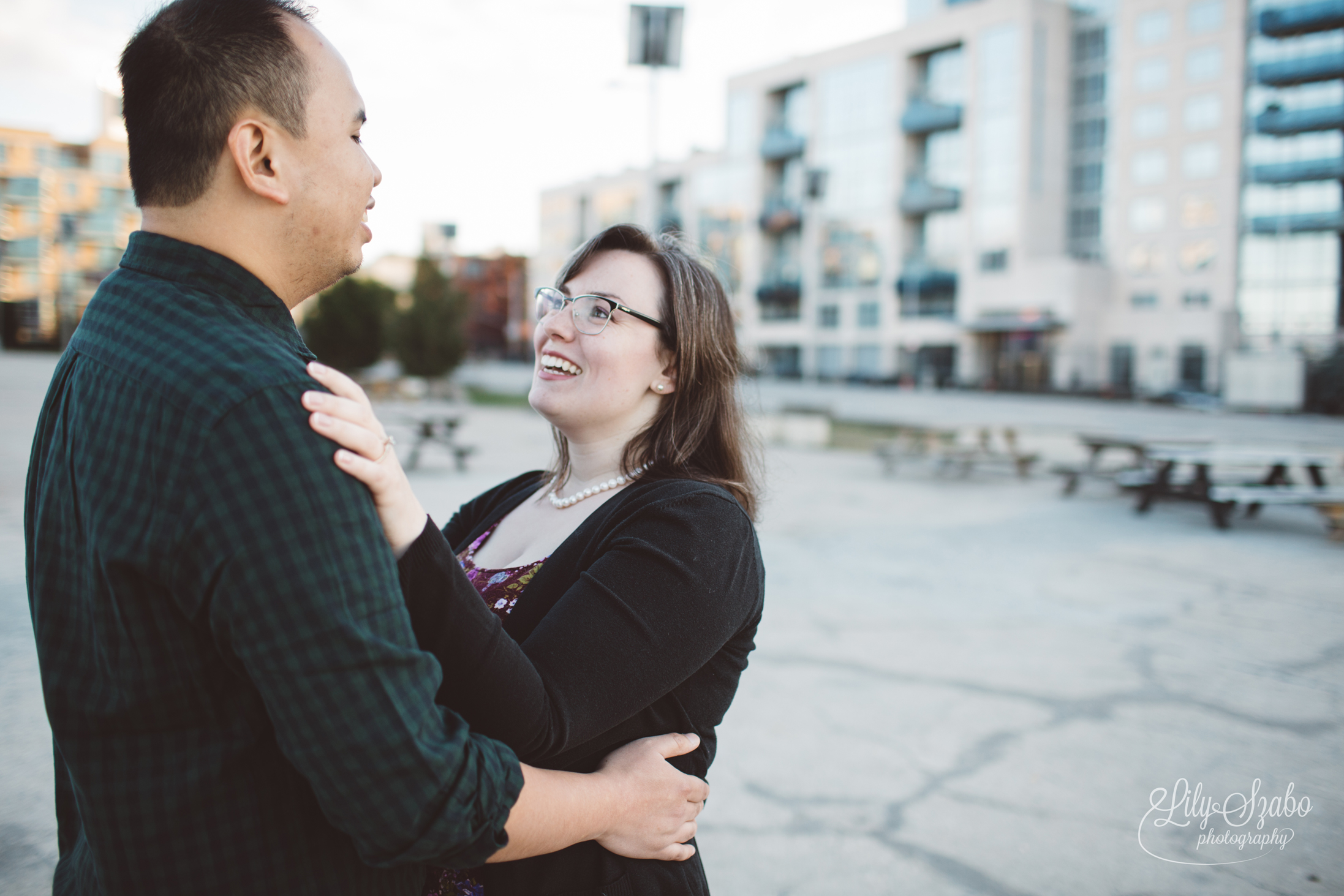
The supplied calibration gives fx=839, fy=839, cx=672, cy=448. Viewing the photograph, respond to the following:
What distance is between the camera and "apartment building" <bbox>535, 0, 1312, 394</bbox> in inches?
1752

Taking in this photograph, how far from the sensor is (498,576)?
1.69 meters

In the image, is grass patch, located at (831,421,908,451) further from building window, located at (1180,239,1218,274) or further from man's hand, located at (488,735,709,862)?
building window, located at (1180,239,1218,274)

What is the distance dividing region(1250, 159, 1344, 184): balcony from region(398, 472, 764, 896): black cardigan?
56.5 metres

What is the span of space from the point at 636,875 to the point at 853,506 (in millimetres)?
9330

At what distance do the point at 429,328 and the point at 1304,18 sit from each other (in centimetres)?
4688

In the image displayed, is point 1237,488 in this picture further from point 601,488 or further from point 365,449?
point 365,449

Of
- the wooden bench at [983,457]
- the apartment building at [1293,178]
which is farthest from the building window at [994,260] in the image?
the wooden bench at [983,457]

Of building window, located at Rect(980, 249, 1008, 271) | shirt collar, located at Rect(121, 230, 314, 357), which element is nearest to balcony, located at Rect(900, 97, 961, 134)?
building window, located at Rect(980, 249, 1008, 271)

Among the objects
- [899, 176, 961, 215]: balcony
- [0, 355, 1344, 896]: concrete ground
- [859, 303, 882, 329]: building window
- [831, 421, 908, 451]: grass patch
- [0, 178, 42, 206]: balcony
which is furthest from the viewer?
[0, 178, 42, 206]: balcony

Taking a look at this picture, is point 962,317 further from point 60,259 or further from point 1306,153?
point 60,259

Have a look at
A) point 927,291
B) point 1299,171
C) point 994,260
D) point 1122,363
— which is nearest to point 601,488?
point 1122,363

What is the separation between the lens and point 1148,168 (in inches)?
1844

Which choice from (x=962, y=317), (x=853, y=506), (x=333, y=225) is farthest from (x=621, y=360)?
(x=962, y=317)

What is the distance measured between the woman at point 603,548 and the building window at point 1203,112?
5418cm
